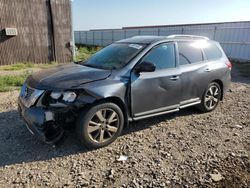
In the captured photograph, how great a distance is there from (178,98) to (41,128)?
2542 millimetres

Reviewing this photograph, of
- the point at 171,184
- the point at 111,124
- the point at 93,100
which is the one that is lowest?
the point at 171,184

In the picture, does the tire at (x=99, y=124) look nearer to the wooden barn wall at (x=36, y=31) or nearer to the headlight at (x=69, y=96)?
the headlight at (x=69, y=96)

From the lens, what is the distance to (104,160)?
11.1 feet

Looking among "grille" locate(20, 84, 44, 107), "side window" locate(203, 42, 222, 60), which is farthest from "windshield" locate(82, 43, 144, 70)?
"side window" locate(203, 42, 222, 60)

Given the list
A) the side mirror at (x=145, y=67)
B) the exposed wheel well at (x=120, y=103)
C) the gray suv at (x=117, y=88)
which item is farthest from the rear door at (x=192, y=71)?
the exposed wheel well at (x=120, y=103)

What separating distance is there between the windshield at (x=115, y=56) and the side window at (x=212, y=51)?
1.79m

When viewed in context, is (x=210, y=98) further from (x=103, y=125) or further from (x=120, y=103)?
(x=103, y=125)

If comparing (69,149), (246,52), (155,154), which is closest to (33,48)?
(69,149)

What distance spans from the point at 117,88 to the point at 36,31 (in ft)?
30.1

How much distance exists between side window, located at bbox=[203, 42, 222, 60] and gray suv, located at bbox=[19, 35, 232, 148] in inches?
1.9

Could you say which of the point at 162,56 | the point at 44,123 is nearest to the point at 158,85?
the point at 162,56

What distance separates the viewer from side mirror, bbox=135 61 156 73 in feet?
12.5

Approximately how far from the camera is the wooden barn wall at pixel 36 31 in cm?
1054

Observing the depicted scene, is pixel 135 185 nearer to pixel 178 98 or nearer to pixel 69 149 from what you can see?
pixel 69 149
